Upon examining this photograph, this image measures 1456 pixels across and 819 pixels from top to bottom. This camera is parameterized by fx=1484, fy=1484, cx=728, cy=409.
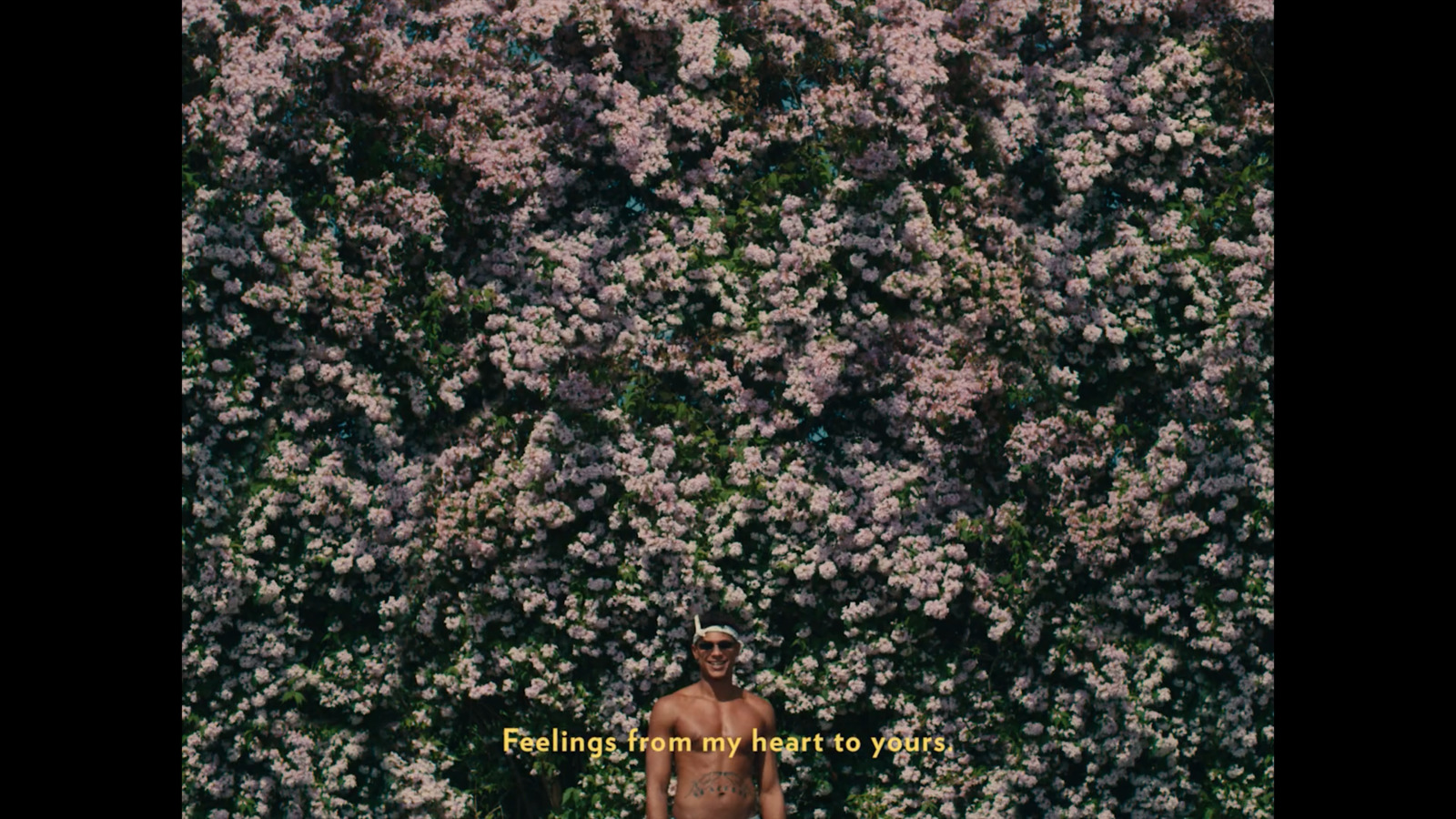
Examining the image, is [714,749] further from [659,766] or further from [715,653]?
[715,653]

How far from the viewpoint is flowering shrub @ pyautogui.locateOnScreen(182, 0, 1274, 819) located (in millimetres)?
7707

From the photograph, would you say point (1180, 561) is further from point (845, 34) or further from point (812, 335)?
point (845, 34)

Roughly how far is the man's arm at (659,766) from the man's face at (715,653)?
25 cm

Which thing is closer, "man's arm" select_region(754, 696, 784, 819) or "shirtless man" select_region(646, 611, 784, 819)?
"shirtless man" select_region(646, 611, 784, 819)

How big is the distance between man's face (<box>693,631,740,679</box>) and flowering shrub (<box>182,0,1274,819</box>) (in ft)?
1.76

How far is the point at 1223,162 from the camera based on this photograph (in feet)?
26.4

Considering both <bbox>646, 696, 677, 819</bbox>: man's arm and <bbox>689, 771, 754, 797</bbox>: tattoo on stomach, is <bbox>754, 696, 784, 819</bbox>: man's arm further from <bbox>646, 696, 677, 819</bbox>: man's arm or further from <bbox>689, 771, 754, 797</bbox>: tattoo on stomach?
<bbox>646, 696, 677, 819</bbox>: man's arm

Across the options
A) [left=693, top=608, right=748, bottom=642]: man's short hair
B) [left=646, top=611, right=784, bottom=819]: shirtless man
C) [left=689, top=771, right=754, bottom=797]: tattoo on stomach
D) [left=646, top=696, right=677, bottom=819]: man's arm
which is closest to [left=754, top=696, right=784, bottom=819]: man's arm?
[left=646, top=611, right=784, bottom=819]: shirtless man

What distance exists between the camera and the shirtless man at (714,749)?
700 cm

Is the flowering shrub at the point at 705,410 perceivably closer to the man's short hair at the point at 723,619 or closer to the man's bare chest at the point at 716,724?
the man's short hair at the point at 723,619

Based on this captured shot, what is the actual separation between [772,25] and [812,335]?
1.69 meters

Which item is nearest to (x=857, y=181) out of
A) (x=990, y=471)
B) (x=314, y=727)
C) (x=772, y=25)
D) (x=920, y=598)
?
(x=772, y=25)

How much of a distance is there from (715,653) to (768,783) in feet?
2.23

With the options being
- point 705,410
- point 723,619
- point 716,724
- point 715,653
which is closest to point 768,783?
point 716,724
